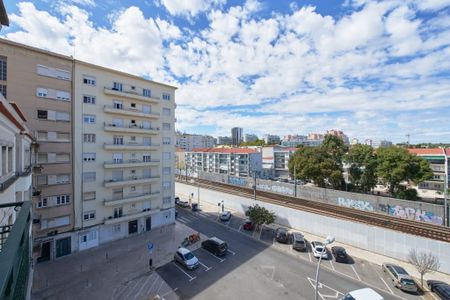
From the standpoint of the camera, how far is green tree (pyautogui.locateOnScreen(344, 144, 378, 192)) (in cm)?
4297

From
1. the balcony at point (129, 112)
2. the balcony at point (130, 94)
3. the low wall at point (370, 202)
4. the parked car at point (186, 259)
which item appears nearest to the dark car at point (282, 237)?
the parked car at point (186, 259)

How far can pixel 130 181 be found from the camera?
27.6m

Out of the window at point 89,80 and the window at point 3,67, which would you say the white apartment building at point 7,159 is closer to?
the window at point 3,67

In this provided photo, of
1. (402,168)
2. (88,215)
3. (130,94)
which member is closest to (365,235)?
(402,168)

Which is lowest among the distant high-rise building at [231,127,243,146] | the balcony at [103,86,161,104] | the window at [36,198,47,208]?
the window at [36,198,47,208]

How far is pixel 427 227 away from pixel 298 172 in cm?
2208

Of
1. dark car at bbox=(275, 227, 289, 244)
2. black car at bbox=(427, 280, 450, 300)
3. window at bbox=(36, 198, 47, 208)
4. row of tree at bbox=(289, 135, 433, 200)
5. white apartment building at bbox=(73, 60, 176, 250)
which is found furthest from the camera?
row of tree at bbox=(289, 135, 433, 200)

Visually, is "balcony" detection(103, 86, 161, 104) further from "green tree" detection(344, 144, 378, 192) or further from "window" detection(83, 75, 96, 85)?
"green tree" detection(344, 144, 378, 192)

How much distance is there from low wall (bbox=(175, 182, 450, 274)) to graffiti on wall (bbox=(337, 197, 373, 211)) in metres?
14.4

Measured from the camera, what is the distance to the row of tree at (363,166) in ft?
123

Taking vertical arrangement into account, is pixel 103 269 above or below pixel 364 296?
below

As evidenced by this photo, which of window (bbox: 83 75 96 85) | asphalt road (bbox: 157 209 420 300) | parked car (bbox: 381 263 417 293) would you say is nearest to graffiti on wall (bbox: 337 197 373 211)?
parked car (bbox: 381 263 417 293)

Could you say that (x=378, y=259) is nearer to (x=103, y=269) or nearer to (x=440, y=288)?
(x=440, y=288)

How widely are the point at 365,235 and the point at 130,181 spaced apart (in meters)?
26.9
